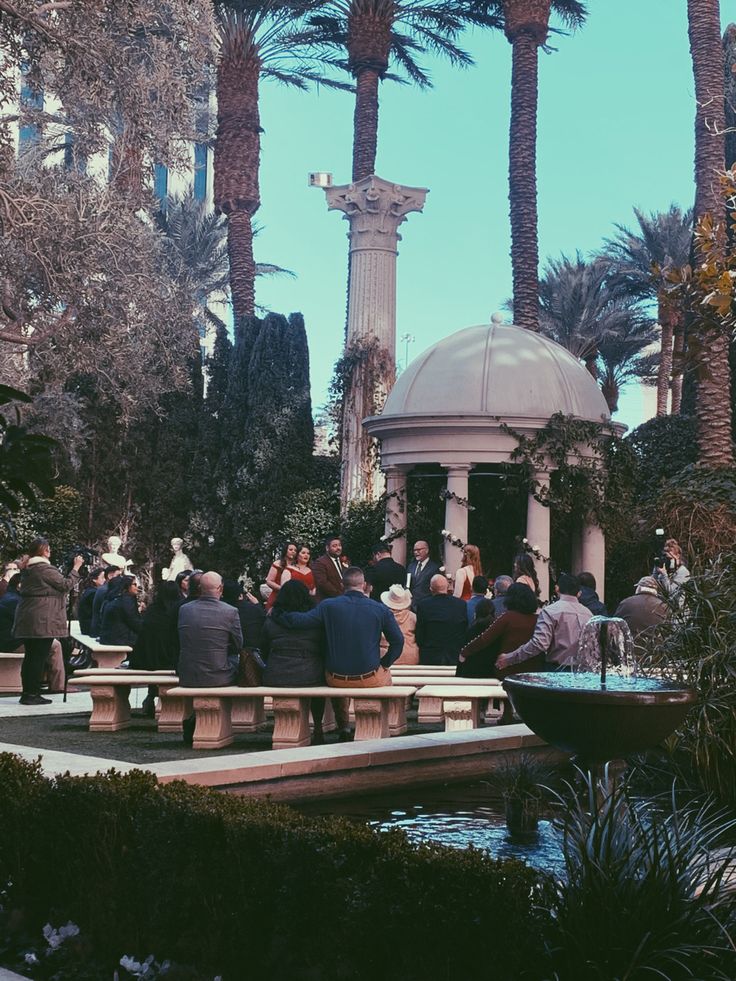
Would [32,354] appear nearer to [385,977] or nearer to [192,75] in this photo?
[192,75]

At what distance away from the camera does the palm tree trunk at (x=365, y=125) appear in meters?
34.6

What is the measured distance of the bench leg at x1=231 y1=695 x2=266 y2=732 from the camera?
12258 mm

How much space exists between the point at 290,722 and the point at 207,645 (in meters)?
0.97

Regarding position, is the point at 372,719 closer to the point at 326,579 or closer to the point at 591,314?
the point at 326,579

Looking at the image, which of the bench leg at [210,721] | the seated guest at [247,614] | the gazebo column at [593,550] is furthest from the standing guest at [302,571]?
the gazebo column at [593,550]

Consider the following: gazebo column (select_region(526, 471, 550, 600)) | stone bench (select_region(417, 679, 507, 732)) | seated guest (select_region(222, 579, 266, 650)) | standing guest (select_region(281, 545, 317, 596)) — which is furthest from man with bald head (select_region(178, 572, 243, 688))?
gazebo column (select_region(526, 471, 550, 600))

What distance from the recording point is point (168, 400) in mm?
34000

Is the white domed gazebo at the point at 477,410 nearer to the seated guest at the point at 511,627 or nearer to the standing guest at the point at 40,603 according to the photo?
the standing guest at the point at 40,603

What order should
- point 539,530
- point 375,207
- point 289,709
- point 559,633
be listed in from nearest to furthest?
point 559,633
point 289,709
point 539,530
point 375,207

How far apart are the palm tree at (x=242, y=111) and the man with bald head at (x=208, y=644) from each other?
24.4 metres

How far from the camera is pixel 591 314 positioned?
48500 millimetres

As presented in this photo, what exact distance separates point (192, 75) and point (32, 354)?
21.1 feet

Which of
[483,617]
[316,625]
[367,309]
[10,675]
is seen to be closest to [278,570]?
[10,675]

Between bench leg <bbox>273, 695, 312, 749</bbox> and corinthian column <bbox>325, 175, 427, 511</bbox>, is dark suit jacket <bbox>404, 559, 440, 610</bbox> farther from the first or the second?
corinthian column <bbox>325, 175, 427, 511</bbox>
